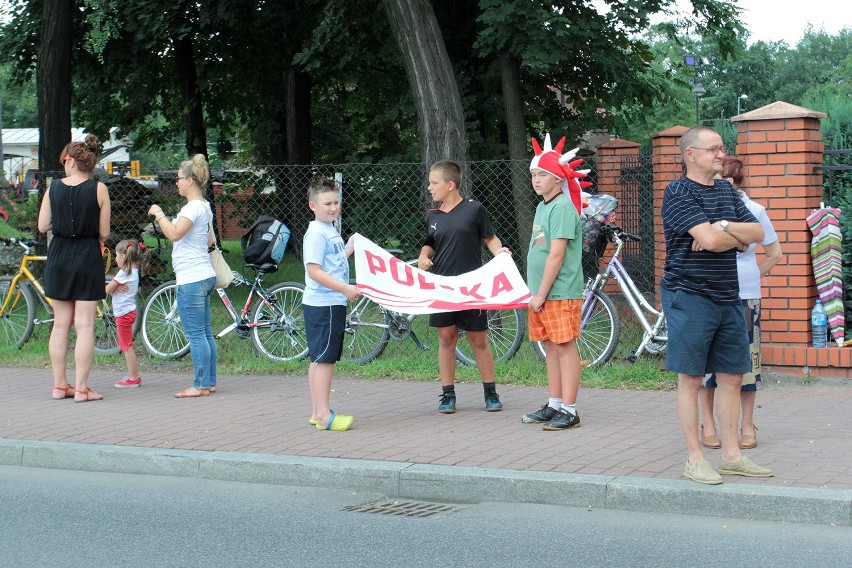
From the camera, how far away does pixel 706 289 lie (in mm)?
5719

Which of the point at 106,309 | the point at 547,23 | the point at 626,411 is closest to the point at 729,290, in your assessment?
the point at 626,411

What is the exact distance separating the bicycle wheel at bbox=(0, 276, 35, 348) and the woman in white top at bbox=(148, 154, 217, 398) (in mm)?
3729

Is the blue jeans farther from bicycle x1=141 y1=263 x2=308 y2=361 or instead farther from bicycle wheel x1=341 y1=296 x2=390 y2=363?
bicycle wheel x1=341 y1=296 x2=390 y2=363

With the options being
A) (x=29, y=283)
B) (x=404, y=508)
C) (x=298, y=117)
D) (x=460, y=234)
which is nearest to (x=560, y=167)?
(x=460, y=234)

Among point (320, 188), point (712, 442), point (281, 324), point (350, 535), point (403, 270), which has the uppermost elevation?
point (320, 188)

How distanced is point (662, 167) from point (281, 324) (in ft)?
13.1

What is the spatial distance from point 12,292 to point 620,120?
1104 centimetres

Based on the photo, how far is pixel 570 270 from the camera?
736 cm

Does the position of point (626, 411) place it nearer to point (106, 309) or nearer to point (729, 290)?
point (729, 290)

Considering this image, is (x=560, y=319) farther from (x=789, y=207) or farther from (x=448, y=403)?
(x=789, y=207)

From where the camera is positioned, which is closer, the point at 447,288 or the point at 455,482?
the point at 455,482

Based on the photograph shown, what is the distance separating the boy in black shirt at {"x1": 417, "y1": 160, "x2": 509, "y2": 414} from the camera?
791cm

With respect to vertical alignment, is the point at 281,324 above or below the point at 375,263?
below

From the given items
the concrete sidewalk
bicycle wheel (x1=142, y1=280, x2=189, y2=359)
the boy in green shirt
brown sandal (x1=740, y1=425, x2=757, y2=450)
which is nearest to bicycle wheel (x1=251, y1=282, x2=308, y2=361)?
bicycle wheel (x1=142, y1=280, x2=189, y2=359)
